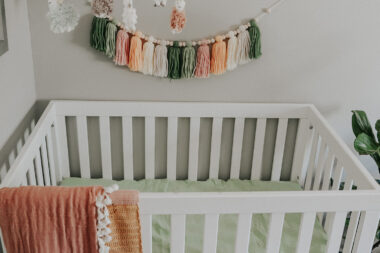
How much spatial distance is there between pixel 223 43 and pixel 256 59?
0.17 m

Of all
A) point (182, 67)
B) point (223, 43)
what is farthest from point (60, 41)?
point (223, 43)

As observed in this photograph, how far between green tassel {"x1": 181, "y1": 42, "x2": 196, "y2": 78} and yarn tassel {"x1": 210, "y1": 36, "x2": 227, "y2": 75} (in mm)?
83

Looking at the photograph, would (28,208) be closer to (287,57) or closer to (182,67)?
(182,67)

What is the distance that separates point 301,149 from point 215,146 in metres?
0.40

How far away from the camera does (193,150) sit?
6.61 feet

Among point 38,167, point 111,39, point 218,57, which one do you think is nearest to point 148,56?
point 111,39

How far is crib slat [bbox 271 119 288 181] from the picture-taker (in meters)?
2.00

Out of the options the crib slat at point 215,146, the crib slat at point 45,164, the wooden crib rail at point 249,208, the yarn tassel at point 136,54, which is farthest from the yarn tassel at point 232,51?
the crib slat at point 45,164

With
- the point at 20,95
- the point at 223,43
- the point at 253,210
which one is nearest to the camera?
the point at 253,210

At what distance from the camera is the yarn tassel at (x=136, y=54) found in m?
1.80

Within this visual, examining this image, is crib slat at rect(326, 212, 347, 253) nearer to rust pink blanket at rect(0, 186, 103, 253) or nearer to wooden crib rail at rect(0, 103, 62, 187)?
rust pink blanket at rect(0, 186, 103, 253)

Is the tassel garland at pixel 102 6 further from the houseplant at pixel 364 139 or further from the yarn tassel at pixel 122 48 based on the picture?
the houseplant at pixel 364 139

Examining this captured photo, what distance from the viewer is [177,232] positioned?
134 centimetres

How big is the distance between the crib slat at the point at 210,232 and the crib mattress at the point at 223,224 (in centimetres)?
29
